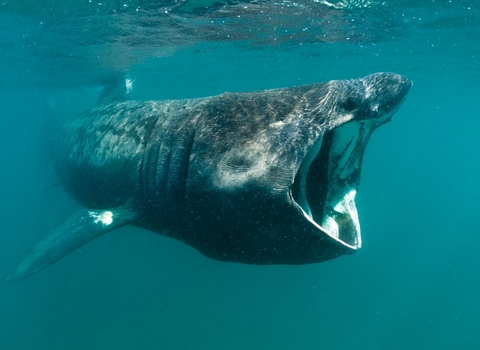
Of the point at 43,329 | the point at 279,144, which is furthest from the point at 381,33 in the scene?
the point at 43,329

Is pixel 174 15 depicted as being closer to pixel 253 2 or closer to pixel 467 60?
pixel 253 2

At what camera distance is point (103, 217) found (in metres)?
4.66

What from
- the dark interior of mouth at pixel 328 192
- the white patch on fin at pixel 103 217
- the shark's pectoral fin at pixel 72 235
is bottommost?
the shark's pectoral fin at pixel 72 235

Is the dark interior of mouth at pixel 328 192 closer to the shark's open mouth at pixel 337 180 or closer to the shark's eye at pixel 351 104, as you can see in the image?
the shark's open mouth at pixel 337 180

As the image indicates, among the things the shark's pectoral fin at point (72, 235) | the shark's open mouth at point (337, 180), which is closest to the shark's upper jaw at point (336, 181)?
the shark's open mouth at point (337, 180)

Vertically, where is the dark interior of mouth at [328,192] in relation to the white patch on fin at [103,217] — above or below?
above

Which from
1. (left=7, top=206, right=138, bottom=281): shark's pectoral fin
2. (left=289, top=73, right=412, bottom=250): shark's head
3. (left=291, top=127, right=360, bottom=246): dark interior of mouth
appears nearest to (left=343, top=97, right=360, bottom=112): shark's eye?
(left=289, top=73, right=412, bottom=250): shark's head

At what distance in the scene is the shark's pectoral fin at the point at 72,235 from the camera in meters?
4.46

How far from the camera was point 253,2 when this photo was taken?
12242 millimetres

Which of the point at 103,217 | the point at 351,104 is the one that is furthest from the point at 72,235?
the point at 351,104

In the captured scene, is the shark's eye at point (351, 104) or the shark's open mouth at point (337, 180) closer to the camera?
the shark's eye at point (351, 104)

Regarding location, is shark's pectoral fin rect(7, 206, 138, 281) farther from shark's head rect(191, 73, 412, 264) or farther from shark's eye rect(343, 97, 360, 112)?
shark's eye rect(343, 97, 360, 112)

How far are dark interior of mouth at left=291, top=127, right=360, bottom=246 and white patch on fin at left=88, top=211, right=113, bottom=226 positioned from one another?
2299 mm

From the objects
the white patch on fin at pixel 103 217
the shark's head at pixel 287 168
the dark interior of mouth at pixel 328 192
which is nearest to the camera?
the shark's head at pixel 287 168
